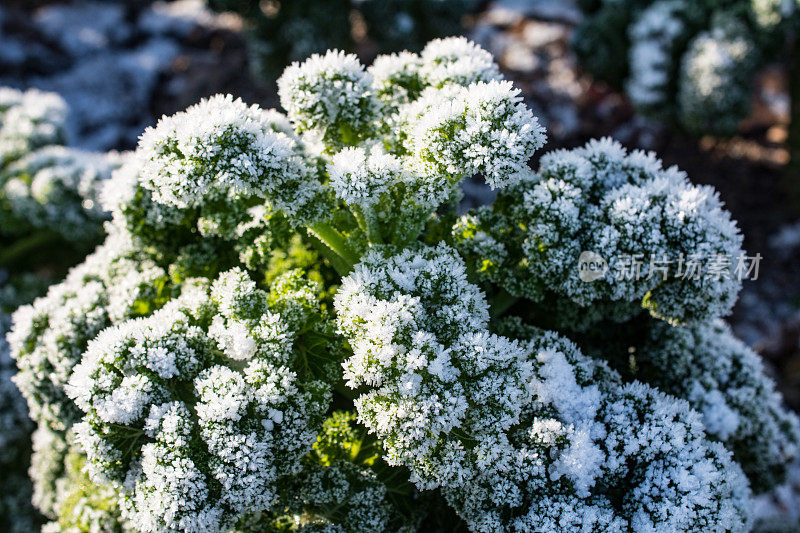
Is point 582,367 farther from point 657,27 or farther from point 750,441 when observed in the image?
point 657,27

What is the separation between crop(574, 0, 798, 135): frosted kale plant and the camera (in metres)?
5.09

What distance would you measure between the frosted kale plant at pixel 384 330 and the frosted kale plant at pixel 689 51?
3.56 metres

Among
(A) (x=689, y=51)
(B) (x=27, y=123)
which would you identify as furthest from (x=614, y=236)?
(A) (x=689, y=51)

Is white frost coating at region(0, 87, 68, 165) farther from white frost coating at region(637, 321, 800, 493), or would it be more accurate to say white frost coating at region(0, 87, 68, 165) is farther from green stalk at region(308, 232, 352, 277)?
white frost coating at region(637, 321, 800, 493)

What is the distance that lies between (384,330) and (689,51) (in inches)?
195

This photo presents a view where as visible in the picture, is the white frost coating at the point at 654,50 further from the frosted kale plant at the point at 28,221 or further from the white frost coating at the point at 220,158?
the white frost coating at the point at 220,158

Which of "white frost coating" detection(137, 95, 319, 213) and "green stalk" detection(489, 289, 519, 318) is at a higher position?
"green stalk" detection(489, 289, 519, 318)

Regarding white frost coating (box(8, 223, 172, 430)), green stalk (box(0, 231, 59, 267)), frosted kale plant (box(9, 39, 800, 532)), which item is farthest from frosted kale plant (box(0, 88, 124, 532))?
frosted kale plant (box(9, 39, 800, 532))

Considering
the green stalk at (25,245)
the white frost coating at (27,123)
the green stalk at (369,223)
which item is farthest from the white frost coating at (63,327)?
the white frost coating at (27,123)

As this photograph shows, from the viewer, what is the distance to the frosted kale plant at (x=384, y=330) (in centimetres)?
181

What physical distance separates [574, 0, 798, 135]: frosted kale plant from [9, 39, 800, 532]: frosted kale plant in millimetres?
3564

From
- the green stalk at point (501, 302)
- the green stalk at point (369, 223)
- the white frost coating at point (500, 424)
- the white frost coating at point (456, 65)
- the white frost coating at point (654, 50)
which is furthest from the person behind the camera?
the white frost coating at point (654, 50)

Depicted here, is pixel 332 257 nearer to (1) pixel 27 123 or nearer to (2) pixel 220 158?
(2) pixel 220 158

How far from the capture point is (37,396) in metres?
2.36
